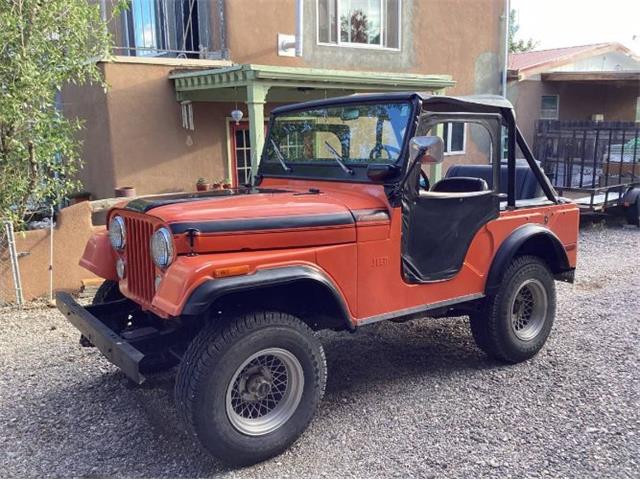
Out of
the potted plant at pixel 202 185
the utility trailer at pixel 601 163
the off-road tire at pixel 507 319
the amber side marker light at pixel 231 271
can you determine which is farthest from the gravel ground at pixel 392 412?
Answer: the utility trailer at pixel 601 163

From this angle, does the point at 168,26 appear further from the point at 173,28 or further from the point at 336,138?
the point at 336,138

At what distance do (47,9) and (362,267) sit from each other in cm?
453

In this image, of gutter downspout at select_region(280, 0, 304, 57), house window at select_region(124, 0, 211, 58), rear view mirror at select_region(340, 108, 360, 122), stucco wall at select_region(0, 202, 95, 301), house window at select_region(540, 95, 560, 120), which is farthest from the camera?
house window at select_region(540, 95, 560, 120)

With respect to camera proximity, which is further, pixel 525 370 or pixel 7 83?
pixel 7 83

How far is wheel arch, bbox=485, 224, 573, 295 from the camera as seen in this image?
13.9 feet

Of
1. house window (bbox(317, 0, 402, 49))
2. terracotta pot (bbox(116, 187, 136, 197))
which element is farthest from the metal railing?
house window (bbox(317, 0, 402, 49))

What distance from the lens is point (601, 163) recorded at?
1088 cm

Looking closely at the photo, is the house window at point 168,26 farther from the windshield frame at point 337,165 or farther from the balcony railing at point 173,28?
the windshield frame at point 337,165

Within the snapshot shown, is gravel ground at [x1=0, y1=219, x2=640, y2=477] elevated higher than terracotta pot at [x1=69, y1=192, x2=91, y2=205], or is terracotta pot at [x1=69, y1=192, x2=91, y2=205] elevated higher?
terracotta pot at [x1=69, y1=192, x2=91, y2=205]

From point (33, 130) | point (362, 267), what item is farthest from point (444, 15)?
point (362, 267)

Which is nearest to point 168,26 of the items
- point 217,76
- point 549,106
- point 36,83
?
point 217,76

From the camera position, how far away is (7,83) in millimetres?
5680

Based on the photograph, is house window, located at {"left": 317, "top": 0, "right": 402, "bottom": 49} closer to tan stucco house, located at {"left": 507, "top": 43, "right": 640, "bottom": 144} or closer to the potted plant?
the potted plant

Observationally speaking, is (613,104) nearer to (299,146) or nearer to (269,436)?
(299,146)
